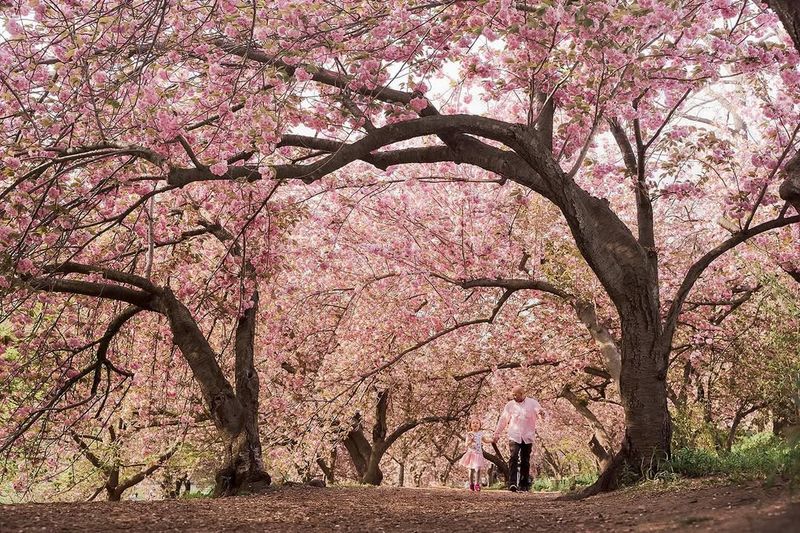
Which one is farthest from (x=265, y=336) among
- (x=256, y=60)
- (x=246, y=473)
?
(x=256, y=60)

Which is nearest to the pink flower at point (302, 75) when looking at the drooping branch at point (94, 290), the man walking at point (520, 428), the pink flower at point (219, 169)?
the pink flower at point (219, 169)

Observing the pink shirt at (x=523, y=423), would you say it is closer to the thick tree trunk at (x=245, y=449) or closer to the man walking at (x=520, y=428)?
the man walking at (x=520, y=428)

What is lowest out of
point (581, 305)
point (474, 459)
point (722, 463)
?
point (722, 463)

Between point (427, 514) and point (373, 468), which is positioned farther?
point (373, 468)

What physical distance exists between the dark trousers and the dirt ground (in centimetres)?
446

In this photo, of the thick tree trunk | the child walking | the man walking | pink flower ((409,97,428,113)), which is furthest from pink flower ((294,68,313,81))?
the child walking

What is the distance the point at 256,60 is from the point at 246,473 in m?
4.44

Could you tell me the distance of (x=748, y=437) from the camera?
43.1ft

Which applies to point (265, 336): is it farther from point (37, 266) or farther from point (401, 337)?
point (37, 266)

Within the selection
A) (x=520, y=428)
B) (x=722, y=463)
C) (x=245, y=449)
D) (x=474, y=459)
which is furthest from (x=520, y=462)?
(x=722, y=463)

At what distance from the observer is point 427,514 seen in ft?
20.6

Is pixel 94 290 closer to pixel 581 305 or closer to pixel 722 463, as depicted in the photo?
pixel 581 305

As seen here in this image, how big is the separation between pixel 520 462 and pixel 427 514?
19.3ft

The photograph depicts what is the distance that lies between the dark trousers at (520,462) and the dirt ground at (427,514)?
4456mm
